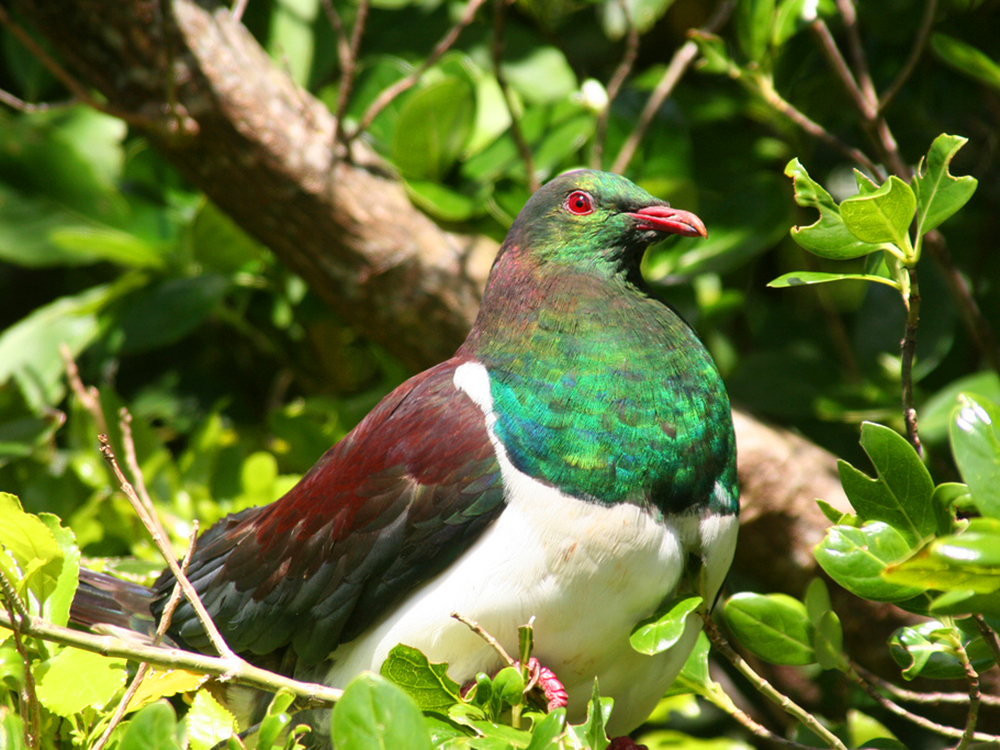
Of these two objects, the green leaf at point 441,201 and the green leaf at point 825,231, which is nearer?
the green leaf at point 825,231

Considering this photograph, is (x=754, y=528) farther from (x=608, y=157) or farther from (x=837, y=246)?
(x=837, y=246)

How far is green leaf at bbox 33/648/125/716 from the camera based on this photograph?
3.97ft

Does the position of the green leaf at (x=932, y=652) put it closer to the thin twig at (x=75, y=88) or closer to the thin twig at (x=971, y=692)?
the thin twig at (x=971, y=692)

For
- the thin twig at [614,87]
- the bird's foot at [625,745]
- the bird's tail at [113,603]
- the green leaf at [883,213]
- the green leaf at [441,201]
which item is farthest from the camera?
the green leaf at [441,201]

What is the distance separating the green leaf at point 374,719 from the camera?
0.92 meters

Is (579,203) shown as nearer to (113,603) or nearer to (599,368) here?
(599,368)

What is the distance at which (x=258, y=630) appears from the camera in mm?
1553

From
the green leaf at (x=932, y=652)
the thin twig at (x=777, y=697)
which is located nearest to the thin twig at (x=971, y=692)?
the green leaf at (x=932, y=652)

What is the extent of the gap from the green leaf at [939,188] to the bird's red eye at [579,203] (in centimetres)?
58

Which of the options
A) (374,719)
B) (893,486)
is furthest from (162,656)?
(893,486)

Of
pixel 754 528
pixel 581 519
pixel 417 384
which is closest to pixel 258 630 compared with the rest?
pixel 417 384

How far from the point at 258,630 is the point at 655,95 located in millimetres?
1445

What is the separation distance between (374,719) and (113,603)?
104 cm

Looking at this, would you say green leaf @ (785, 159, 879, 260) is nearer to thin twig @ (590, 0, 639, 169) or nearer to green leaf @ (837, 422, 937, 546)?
green leaf @ (837, 422, 937, 546)
